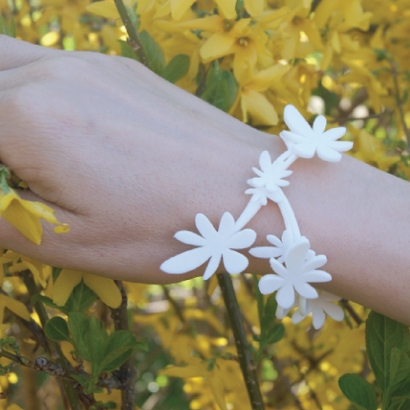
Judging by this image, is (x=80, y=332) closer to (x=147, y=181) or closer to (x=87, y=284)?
(x=87, y=284)

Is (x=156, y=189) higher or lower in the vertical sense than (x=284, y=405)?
higher

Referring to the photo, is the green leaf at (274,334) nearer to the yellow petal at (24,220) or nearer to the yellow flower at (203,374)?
the yellow flower at (203,374)

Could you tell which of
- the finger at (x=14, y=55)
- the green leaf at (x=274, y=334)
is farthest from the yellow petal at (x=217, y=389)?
the finger at (x=14, y=55)

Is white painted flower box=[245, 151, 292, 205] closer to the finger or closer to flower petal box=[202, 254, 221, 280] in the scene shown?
flower petal box=[202, 254, 221, 280]

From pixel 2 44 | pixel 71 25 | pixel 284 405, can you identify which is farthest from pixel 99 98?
pixel 284 405

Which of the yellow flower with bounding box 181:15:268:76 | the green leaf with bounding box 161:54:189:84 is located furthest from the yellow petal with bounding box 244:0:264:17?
the green leaf with bounding box 161:54:189:84


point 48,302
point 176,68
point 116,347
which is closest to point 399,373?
point 116,347

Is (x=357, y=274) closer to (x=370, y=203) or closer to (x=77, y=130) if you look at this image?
(x=370, y=203)
